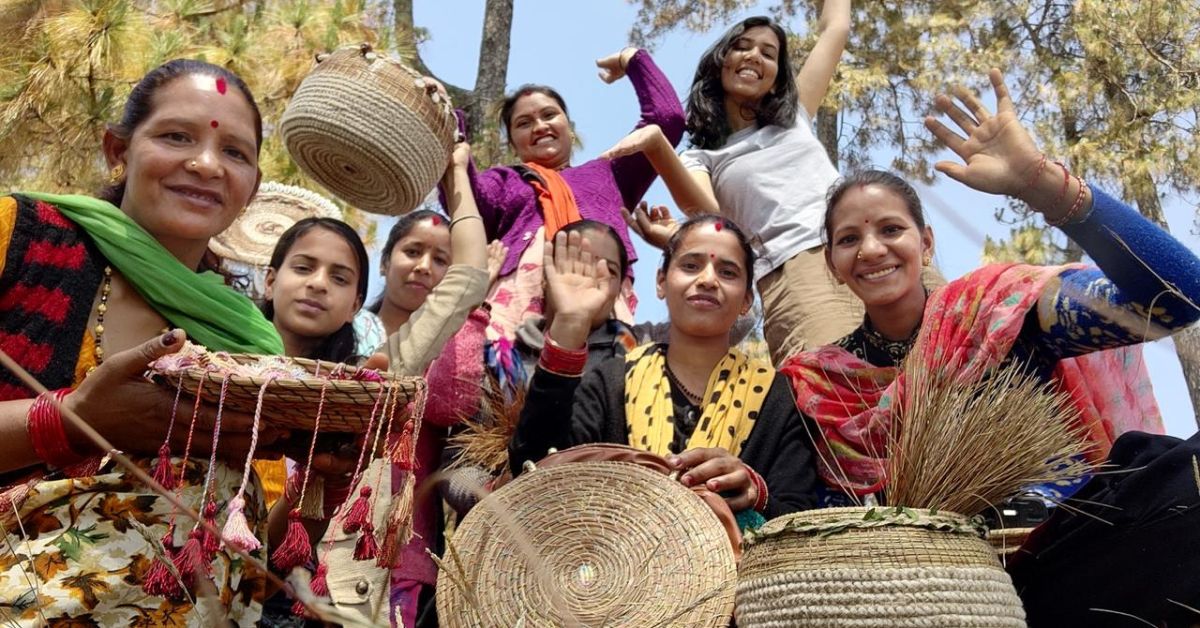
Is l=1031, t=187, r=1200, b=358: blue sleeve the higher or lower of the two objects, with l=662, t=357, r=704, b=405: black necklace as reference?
higher

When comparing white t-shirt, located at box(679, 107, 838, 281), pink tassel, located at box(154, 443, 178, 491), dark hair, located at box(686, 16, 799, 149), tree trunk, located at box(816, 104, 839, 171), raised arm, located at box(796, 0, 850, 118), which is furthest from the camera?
tree trunk, located at box(816, 104, 839, 171)

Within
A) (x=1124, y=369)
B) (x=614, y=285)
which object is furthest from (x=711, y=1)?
(x=1124, y=369)

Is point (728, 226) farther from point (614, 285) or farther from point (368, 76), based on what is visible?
point (368, 76)

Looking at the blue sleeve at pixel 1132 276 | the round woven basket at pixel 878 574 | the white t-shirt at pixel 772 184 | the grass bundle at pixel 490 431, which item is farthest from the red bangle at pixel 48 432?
the white t-shirt at pixel 772 184

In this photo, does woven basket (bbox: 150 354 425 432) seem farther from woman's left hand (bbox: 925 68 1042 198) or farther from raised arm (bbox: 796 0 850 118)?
raised arm (bbox: 796 0 850 118)

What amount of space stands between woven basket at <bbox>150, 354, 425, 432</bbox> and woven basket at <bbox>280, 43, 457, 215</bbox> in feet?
5.12

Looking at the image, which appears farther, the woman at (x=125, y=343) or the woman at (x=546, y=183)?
the woman at (x=546, y=183)

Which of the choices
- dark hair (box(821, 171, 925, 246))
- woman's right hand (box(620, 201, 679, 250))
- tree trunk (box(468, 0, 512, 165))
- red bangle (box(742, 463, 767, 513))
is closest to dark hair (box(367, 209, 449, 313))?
woman's right hand (box(620, 201, 679, 250))

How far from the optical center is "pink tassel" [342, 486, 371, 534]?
204 centimetres

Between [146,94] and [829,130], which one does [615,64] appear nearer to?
[146,94]

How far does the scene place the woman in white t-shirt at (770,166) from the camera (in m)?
4.05

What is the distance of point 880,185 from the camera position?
3318 mm

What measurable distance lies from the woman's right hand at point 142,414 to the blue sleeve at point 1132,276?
1.89 meters

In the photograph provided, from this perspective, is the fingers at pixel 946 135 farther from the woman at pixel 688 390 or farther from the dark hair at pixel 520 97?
the dark hair at pixel 520 97
